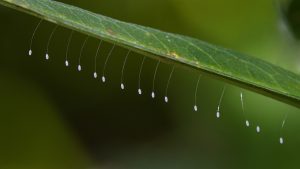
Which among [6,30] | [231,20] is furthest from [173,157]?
[6,30]

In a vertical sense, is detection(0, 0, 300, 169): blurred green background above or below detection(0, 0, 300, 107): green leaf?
below

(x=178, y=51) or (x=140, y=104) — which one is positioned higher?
(x=178, y=51)

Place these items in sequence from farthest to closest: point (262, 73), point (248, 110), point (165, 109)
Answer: point (165, 109), point (248, 110), point (262, 73)

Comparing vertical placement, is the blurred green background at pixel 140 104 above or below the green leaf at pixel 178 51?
below

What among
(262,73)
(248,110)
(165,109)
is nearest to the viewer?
(262,73)

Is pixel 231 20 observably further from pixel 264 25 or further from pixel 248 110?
pixel 248 110
